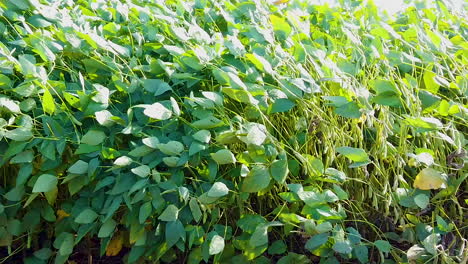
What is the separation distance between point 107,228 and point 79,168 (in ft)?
0.54

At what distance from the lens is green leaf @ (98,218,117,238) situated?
1.73 meters

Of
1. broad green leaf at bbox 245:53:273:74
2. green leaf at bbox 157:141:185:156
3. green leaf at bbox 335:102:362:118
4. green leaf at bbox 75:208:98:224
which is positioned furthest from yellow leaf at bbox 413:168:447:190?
green leaf at bbox 75:208:98:224

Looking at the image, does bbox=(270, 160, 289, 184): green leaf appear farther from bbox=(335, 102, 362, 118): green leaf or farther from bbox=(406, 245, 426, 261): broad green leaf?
bbox=(406, 245, 426, 261): broad green leaf

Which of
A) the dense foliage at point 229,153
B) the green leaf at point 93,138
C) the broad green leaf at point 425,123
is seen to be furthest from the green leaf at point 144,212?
the broad green leaf at point 425,123

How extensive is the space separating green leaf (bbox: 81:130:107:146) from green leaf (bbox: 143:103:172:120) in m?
0.16

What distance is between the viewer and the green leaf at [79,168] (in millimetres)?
1730

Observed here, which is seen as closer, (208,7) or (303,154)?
(303,154)

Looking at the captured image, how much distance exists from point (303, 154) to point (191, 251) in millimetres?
384

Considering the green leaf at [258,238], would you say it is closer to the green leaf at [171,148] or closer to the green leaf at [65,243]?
the green leaf at [171,148]

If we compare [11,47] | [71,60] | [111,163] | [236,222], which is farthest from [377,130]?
[11,47]

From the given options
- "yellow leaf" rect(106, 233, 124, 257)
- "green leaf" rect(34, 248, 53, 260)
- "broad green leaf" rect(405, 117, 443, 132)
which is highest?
"broad green leaf" rect(405, 117, 443, 132)

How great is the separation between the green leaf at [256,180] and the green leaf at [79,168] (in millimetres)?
403

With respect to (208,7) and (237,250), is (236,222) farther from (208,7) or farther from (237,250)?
(208,7)

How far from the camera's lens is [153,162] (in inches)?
68.4
